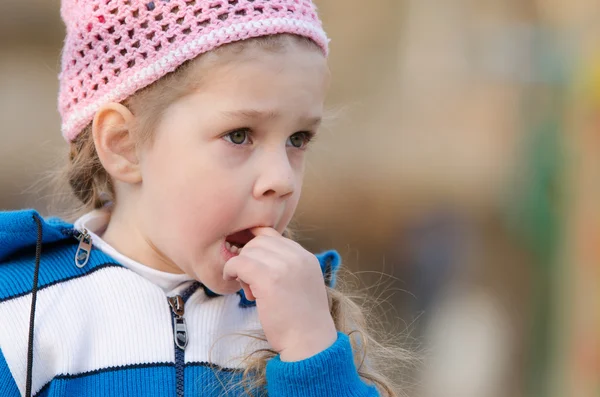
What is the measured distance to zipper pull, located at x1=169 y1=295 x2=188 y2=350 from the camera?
1784 millimetres

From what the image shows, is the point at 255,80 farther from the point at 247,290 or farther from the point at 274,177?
the point at 247,290

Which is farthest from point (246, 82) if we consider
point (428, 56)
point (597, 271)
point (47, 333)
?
point (428, 56)

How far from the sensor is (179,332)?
5.90 feet

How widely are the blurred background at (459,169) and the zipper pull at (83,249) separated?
2908mm

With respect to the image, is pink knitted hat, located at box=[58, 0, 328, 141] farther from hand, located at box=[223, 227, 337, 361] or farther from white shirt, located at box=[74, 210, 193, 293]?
hand, located at box=[223, 227, 337, 361]

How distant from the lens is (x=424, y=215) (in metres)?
7.51

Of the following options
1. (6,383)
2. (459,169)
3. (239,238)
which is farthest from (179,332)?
(459,169)

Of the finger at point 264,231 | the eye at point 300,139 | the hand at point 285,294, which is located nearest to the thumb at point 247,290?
the hand at point 285,294

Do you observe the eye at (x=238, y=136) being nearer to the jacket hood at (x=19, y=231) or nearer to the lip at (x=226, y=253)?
the lip at (x=226, y=253)

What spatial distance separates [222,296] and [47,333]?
1.35ft

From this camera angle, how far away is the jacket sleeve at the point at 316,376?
1630mm

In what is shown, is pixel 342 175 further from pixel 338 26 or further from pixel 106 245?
pixel 106 245

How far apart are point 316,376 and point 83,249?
24.5 inches

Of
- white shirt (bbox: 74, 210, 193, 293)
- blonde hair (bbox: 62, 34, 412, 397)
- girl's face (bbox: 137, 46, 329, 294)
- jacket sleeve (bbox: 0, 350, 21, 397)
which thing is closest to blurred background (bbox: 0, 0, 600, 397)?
blonde hair (bbox: 62, 34, 412, 397)
